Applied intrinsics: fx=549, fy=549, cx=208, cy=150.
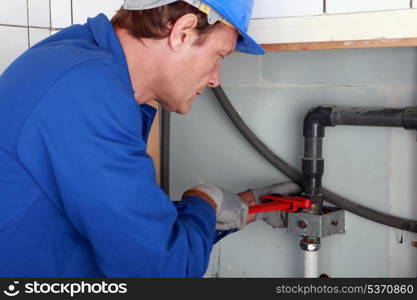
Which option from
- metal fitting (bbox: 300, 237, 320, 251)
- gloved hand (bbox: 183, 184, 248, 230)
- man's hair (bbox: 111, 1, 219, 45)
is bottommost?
metal fitting (bbox: 300, 237, 320, 251)

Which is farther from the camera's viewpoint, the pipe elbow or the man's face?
the pipe elbow

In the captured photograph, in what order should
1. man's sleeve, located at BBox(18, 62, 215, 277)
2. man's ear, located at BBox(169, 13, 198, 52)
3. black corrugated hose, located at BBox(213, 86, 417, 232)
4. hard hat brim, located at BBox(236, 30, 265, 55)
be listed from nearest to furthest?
man's sleeve, located at BBox(18, 62, 215, 277) < man's ear, located at BBox(169, 13, 198, 52) < hard hat brim, located at BBox(236, 30, 265, 55) < black corrugated hose, located at BBox(213, 86, 417, 232)

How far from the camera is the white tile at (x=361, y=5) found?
1050 mm

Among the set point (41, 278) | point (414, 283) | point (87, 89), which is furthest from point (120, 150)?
point (414, 283)

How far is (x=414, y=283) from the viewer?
44.3 inches

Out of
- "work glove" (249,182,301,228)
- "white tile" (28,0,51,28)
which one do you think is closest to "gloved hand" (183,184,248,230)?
"work glove" (249,182,301,228)

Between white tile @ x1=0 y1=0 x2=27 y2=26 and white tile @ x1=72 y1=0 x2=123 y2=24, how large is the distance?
0.41 feet

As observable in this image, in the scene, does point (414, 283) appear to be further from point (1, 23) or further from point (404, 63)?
point (1, 23)

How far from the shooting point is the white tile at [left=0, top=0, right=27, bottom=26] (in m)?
1.35

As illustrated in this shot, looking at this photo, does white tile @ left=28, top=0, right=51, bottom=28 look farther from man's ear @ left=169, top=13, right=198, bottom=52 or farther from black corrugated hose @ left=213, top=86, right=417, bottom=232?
man's ear @ left=169, top=13, right=198, bottom=52

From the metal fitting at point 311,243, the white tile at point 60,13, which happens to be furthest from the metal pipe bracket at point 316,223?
the white tile at point 60,13

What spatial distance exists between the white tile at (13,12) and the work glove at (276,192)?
28.7 inches

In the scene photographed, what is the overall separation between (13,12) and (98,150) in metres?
0.79

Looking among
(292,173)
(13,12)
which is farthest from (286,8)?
(13,12)
